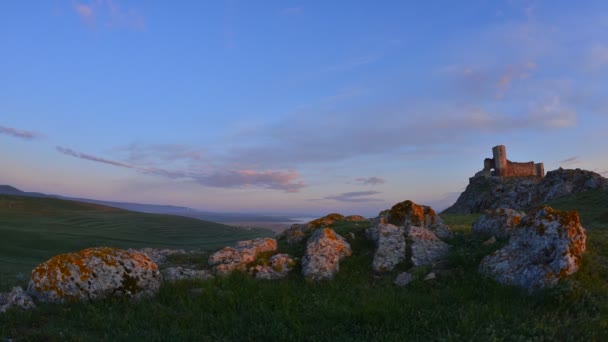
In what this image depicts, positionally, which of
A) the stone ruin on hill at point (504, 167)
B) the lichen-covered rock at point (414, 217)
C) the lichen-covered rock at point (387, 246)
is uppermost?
the stone ruin on hill at point (504, 167)

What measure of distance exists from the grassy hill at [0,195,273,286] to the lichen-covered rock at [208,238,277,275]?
9.88 m

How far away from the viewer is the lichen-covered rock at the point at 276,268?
40.1 feet

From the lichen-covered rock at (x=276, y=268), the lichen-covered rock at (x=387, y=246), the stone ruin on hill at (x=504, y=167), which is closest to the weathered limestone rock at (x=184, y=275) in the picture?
the lichen-covered rock at (x=276, y=268)

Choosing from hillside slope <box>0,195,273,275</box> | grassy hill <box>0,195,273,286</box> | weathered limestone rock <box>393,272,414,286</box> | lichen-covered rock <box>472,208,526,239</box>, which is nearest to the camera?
weathered limestone rock <box>393,272,414,286</box>

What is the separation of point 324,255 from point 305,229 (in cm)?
552

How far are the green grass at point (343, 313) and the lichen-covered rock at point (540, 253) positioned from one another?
1.29 feet

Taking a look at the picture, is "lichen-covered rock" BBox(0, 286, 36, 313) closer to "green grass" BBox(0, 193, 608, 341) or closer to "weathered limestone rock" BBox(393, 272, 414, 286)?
"green grass" BBox(0, 193, 608, 341)

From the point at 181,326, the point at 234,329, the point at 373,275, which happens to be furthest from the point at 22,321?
the point at 373,275

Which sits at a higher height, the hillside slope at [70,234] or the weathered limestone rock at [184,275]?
the weathered limestone rock at [184,275]

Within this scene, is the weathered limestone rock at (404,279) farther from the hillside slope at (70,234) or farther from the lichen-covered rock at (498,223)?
the hillside slope at (70,234)

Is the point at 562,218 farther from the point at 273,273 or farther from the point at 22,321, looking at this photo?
the point at 22,321

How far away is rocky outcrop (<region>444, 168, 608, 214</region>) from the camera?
153 feet

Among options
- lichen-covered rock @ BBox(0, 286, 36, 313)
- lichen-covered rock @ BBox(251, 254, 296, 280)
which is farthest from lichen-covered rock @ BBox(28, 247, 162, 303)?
lichen-covered rock @ BBox(251, 254, 296, 280)

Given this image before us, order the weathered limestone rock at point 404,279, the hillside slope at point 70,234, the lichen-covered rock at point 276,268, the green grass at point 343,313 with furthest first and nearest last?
the hillside slope at point 70,234
the lichen-covered rock at point 276,268
the weathered limestone rock at point 404,279
the green grass at point 343,313
